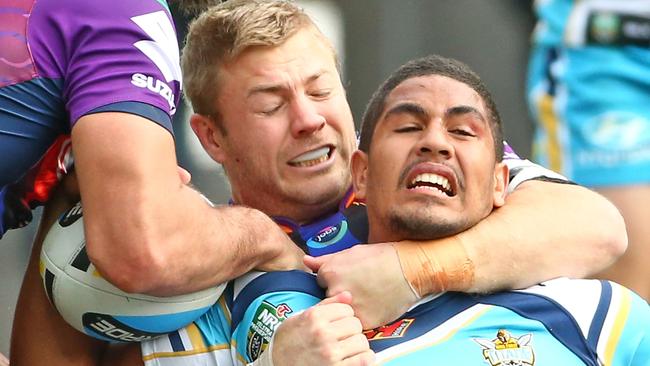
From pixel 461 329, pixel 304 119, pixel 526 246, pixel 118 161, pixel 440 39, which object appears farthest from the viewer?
pixel 440 39

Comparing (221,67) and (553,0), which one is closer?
(221,67)

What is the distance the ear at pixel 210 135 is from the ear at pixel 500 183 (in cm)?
82

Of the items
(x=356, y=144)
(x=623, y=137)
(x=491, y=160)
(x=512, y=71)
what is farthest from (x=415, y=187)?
(x=512, y=71)

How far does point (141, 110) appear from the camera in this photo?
281 centimetres

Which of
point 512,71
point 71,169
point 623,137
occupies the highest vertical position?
point 71,169

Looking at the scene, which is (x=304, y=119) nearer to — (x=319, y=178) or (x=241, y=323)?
(x=319, y=178)

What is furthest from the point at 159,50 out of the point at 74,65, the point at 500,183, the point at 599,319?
the point at 599,319

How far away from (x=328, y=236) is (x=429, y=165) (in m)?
0.40

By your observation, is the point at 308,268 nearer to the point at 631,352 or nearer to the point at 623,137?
the point at 631,352

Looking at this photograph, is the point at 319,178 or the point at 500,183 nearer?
the point at 500,183

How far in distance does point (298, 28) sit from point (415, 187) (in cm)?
75

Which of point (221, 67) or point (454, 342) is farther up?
point (221, 67)

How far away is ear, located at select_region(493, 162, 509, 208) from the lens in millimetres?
3240

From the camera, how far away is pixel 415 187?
306cm
